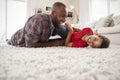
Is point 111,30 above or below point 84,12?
below

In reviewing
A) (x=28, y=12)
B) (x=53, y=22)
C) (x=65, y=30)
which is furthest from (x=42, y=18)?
(x=28, y=12)

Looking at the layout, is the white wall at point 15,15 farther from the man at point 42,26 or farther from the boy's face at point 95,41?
the boy's face at point 95,41

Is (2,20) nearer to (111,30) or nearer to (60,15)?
(111,30)

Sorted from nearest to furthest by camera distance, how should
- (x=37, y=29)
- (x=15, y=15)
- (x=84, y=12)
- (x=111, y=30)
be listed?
(x=37, y=29) → (x=111, y=30) → (x=84, y=12) → (x=15, y=15)

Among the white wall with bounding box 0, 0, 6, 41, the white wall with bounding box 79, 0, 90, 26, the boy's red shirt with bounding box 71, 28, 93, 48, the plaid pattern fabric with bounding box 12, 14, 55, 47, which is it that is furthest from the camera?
the white wall with bounding box 0, 0, 6, 41

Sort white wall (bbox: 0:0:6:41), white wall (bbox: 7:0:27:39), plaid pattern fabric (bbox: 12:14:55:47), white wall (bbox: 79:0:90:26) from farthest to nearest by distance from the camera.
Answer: white wall (bbox: 7:0:27:39)
white wall (bbox: 0:0:6:41)
white wall (bbox: 79:0:90:26)
plaid pattern fabric (bbox: 12:14:55:47)

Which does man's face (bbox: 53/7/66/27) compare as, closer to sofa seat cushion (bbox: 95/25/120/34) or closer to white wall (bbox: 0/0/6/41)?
sofa seat cushion (bbox: 95/25/120/34)

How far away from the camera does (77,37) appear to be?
182 centimetres

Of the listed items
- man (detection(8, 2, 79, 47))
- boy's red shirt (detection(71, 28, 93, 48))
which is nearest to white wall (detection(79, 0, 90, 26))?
boy's red shirt (detection(71, 28, 93, 48))

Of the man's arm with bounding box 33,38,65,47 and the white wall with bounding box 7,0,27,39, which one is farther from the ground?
the white wall with bounding box 7,0,27,39

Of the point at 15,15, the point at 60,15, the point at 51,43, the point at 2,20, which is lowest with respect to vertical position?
the point at 51,43

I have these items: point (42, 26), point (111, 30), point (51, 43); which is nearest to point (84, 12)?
point (111, 30)

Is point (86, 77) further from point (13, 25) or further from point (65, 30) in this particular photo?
point (13, 25)

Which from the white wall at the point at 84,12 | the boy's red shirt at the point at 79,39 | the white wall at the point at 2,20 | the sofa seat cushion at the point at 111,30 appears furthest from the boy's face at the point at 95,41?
the white wall at the point at 2,20
